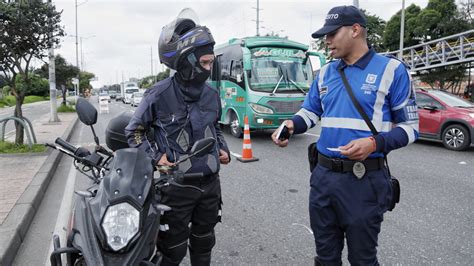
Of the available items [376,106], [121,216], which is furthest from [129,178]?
[376,106]

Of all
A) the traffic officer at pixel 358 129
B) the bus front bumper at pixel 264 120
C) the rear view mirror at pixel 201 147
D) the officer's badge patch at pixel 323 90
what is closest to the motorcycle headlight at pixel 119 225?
the rear view mirror at pixel 201 147

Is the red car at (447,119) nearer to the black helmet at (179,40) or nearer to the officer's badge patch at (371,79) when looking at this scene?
the officer's badge patch at (371,79)

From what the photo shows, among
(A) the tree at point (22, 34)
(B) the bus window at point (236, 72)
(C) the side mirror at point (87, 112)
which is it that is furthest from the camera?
(B) the bus window at point (236, 72)

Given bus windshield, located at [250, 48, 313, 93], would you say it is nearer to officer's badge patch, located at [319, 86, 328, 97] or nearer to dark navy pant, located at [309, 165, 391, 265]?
officer's badge patch, located at [319, 86, 328, 97]

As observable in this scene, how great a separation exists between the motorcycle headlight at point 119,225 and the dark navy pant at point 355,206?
47.5 inches

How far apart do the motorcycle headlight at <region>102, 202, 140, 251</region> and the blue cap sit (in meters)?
1.53

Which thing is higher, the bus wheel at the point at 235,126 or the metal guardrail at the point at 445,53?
the metal guardrail at the point at 445,53

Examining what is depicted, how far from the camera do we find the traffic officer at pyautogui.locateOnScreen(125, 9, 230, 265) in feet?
7.67

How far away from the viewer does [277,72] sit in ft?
32.7

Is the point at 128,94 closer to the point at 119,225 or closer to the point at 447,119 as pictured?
the point at 447,119

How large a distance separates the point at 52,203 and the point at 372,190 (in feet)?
14.4

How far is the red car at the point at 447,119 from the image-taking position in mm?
8227

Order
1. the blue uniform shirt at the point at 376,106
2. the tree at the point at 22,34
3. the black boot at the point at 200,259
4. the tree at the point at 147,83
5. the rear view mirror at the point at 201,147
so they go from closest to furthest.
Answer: the rear view mirror at the point at 201,147 → the blue uniform shirt at the point at 376,106 → the black boot at the point at 200,259 → the tree at the point at 22,34 → the tree at the point at 147,83

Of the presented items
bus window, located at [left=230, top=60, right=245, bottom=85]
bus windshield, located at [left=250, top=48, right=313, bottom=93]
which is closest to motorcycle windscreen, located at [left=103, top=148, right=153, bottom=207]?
bus windshield, located at [left=250, top=48, right=313, bottom=93]
